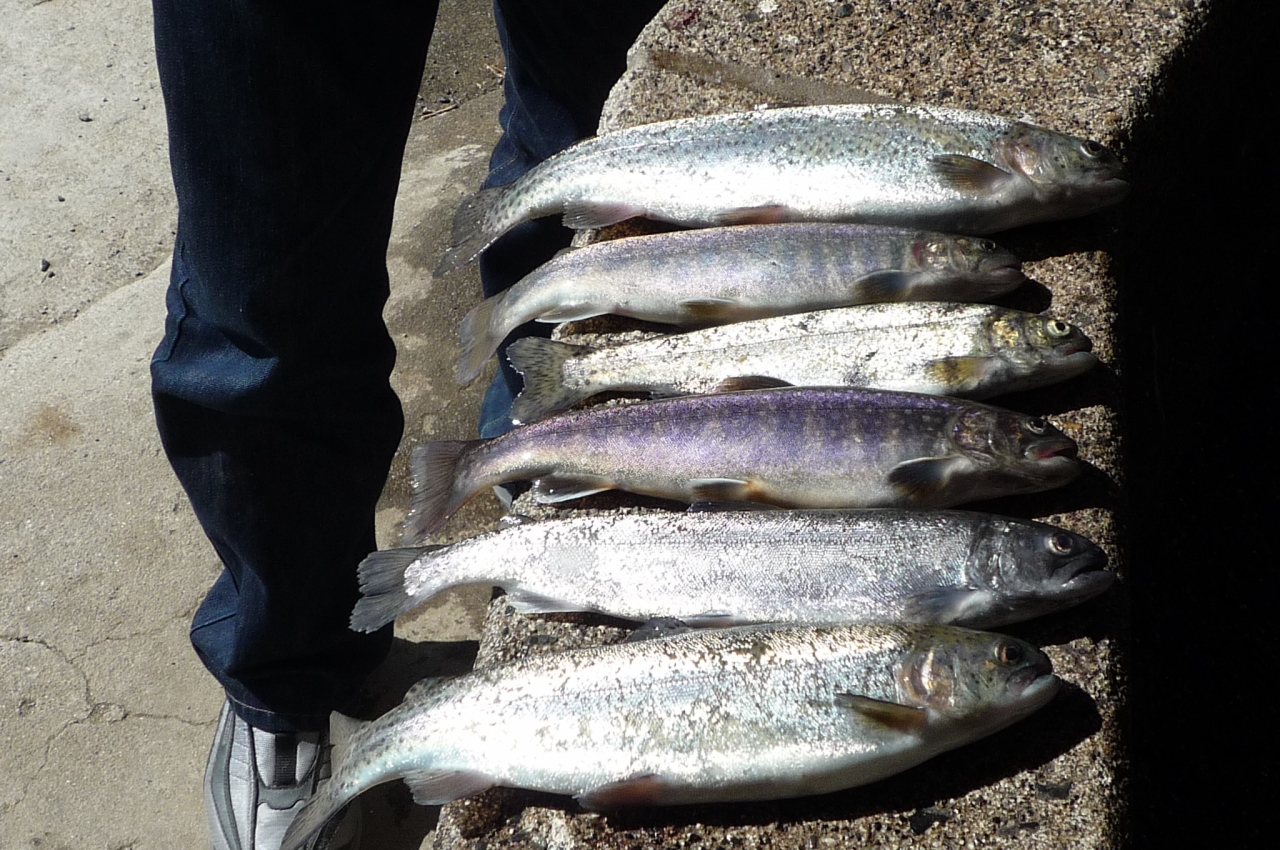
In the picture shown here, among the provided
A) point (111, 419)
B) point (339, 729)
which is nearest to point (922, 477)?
point (339, 729)

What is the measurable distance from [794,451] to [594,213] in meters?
0.88

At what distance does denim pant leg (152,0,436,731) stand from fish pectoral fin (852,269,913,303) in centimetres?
101

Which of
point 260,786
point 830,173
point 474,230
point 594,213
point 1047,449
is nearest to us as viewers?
point 1047,449

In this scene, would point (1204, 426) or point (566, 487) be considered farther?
point (1204, 426)

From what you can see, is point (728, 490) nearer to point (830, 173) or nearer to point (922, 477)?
point (922, 477)

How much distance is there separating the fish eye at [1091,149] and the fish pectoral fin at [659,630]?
1349 mm

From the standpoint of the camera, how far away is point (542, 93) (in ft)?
11.0

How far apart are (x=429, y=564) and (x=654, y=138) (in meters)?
1.16

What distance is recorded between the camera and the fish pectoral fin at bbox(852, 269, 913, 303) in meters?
2.31

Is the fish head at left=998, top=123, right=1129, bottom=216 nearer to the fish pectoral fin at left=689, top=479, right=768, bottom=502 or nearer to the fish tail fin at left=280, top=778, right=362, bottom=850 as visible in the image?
the fish pectoral fin at left=689, top=479, right=768, bottom=502

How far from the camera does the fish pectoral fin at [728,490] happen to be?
206 cm

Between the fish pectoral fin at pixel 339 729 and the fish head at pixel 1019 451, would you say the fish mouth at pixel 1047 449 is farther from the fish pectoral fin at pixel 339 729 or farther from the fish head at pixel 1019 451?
the fish pectoral fin at pixel 339 729

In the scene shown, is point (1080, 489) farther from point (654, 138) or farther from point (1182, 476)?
point (1182, 476)

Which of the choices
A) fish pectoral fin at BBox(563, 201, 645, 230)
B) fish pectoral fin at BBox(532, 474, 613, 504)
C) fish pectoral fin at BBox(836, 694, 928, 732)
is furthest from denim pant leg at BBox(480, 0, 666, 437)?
fish pectoral fin at BBox(836, 694, 928, 732)
